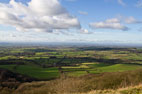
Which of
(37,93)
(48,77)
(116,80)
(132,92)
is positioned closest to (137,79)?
(116,80)

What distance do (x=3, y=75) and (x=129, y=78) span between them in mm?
46271

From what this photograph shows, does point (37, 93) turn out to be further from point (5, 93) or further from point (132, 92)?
point (132, 92)

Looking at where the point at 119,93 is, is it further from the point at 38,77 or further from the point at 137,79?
the point at 38,77

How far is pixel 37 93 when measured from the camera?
1064 inches

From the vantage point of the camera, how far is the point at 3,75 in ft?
168

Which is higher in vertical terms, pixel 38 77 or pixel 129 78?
pixel 129 78

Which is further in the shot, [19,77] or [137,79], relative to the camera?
[19,77]

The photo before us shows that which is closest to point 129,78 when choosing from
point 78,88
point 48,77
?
point 78,88

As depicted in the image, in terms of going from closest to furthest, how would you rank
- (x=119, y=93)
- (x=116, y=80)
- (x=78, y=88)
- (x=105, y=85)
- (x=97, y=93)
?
(x=119, y=93) → (x=97, y=93) → (x=78, y=88) → (x=105, y=85) → (x=116, y=80)

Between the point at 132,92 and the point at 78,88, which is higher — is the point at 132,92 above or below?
above

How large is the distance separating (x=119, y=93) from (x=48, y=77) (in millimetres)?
47964

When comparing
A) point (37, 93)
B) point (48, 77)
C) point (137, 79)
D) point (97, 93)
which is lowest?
point (48, 77)

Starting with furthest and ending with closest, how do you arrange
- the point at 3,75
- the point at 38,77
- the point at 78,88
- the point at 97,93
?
the point at 38,77 < the point at 3,75 < the point at 78,88 < the point at 97,93

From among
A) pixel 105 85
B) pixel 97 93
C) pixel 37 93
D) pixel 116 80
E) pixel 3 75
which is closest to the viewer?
pixel 97 93
